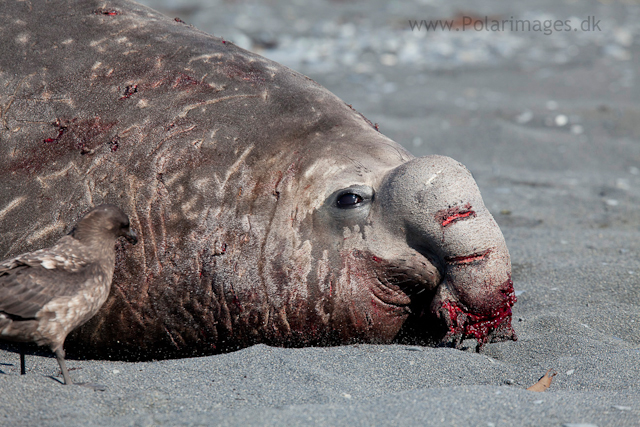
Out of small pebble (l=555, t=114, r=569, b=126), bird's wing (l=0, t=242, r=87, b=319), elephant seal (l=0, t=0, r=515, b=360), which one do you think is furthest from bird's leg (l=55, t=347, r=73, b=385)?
small pebble (l=555, t=114, r=569, b=126)

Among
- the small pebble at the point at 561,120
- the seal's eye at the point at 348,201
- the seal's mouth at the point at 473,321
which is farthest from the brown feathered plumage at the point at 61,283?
the small pebble at the point at 561,120

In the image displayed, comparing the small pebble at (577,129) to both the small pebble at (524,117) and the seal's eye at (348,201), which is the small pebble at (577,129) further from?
the seal's eye at (348,201)

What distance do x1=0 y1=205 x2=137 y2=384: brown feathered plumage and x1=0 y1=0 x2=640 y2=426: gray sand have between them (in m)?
0.20

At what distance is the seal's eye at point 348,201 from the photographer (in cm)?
288

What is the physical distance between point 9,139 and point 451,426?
87.8 inches

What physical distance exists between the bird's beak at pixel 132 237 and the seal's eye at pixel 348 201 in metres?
0.84

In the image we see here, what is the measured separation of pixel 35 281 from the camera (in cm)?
239

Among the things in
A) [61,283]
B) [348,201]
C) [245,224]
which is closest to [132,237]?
[61,283]

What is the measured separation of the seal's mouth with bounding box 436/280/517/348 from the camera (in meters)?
2.81

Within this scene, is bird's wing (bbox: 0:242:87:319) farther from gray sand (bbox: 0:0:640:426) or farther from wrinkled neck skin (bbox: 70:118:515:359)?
wrinkled neck skin (bbox: 70:118:515:359)

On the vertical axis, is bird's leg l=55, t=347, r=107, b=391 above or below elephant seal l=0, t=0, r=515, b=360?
below

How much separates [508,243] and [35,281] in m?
3.12

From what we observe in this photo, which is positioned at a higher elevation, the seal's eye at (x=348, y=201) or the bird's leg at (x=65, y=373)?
the seal's eye at (x=348, y=201)

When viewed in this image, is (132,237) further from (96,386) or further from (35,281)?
(96,386)
